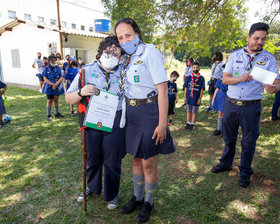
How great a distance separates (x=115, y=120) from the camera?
2.34 metres

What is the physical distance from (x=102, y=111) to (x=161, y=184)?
170cm

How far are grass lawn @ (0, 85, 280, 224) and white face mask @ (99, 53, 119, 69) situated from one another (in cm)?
179

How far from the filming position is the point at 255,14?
6773 millimetres

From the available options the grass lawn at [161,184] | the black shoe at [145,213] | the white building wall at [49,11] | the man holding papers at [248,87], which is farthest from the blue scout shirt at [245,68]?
the white building wall at [49,11]

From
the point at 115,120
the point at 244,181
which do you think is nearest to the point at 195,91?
the point at 244,181

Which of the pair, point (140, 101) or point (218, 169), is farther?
point (218, 169)

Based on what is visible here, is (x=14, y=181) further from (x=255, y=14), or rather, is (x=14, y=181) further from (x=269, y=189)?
(x=255, y=14)

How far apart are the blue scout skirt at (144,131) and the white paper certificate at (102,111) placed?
0.53ft

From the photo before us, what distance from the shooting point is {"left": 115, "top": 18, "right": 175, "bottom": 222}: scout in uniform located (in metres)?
1.97

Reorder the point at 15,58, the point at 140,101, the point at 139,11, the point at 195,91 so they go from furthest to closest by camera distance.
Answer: the point at 15,58
the point at 139,11
the point at 195,91
the point at 140,101

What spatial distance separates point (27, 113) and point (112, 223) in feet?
20.6

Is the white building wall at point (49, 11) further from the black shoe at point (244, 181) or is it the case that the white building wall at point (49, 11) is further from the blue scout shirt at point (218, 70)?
the black shoe at point (244, 181)

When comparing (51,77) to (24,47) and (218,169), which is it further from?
(24,47)

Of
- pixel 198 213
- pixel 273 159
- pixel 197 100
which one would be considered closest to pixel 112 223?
pixel 198 213
